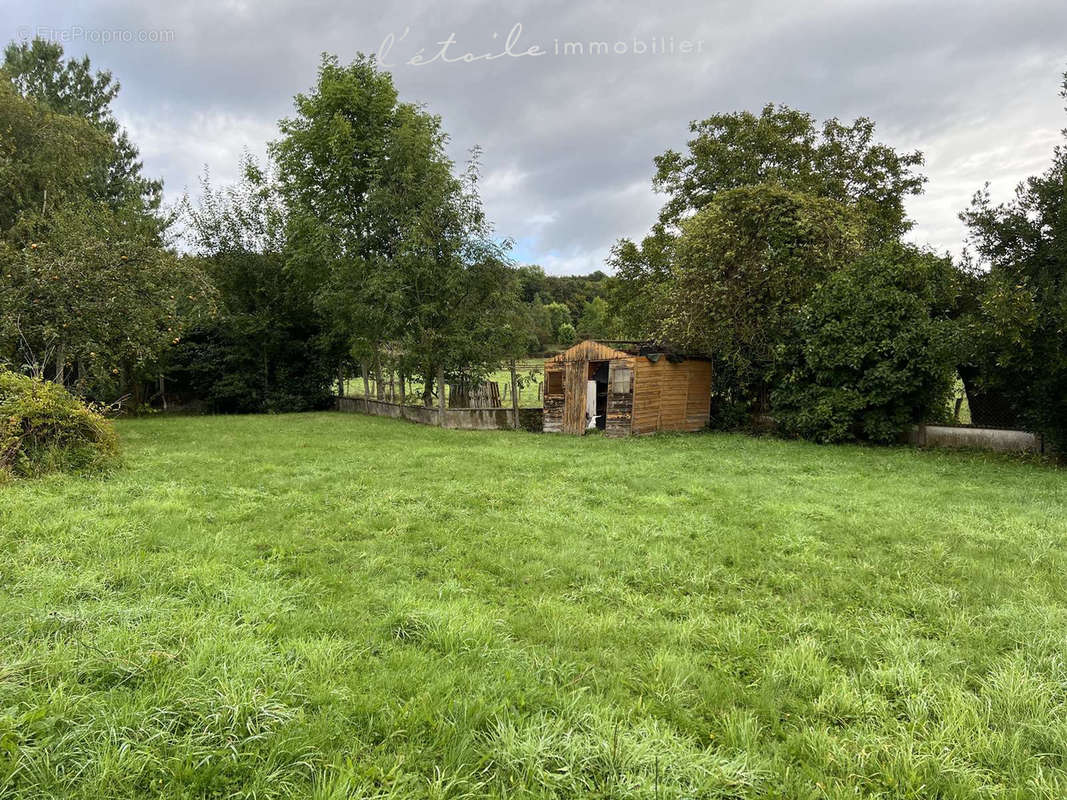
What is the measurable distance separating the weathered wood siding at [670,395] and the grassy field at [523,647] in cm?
691

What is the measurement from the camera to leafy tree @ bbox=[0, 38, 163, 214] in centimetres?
1583

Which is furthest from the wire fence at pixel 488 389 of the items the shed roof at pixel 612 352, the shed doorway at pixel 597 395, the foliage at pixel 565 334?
the foliage at pixel 565 334

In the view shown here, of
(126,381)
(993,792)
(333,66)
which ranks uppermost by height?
(333,66)

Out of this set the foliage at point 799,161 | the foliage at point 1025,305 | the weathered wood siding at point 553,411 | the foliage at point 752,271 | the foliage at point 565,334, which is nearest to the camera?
the foliage at point 1025,305

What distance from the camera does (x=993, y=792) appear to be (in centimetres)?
170

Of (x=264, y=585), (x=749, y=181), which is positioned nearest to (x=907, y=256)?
(x=749, y=181)

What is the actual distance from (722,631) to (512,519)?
2.54 meters

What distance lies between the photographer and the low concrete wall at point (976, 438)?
9055 millimetres

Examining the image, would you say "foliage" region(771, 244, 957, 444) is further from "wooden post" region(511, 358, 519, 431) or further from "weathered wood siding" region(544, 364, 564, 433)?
"wooden post" region(511, 358, 519, 431)

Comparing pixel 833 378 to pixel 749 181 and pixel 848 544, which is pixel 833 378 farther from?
pixel 749 181

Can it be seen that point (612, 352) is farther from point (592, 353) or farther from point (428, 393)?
point (428, 393)

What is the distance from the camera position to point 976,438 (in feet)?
31.7

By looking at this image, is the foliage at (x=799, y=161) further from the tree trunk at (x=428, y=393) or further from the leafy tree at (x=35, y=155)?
the leafy tree at (x=35, y=155)

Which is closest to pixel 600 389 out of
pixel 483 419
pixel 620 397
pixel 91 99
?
pixel 620 397
